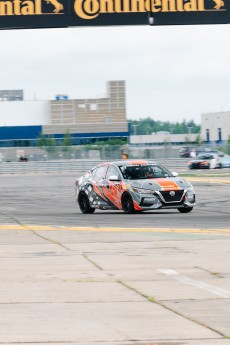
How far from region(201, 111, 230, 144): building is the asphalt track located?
152 metres

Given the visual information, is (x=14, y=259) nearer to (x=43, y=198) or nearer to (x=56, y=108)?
(x=43, y=198)

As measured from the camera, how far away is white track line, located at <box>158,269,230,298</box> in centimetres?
1093

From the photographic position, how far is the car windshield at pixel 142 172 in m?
26.2

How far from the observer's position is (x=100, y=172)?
2709 centimetres

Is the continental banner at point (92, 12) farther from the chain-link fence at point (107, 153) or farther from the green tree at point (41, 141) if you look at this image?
the green tree at point (41, 141)

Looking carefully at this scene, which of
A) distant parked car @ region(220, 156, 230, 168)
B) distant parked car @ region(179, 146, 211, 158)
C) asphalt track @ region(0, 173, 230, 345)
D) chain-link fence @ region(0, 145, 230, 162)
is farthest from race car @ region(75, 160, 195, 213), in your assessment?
distant parked car @ region(179, 146, 211, 158)

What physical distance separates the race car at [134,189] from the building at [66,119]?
127m

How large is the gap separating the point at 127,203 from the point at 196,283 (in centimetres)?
1405

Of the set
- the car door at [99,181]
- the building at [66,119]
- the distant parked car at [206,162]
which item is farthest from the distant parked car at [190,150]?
the building at [66,119]

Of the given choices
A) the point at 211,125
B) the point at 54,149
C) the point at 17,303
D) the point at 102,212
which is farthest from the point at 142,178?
the point at 211,125

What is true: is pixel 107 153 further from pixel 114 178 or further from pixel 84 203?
pixel 114 178

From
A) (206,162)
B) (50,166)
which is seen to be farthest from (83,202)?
(50,166)

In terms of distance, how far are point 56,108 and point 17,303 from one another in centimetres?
15074

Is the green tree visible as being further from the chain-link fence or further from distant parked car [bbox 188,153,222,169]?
distant parked car [bbox 188,153,222,169]
